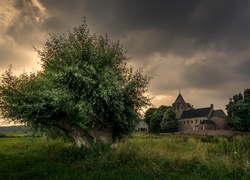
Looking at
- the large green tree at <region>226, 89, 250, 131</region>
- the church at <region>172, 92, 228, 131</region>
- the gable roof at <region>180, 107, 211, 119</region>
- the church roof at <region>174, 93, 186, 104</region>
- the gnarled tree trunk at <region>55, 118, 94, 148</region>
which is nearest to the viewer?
the gnarled tree trunk at <region>55, 118, 94, 148</region>

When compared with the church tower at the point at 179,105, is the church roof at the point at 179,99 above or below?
above

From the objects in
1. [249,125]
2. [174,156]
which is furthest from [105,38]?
[249,125]

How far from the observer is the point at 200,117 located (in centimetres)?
9369

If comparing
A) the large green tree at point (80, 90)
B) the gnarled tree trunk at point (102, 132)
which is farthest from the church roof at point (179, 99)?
the gnarled tree trunk at point (102, 132)

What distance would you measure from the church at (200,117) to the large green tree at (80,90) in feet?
246

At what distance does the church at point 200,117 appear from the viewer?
84.1 m

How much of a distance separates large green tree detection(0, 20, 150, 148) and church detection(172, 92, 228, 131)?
74.9 meters

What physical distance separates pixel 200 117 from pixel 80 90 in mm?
88421

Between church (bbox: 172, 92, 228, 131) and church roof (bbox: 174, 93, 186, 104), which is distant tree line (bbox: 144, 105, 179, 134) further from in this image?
church roof (bbox: 174, 93, 186, 104)

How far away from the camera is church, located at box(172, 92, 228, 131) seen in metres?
84.1

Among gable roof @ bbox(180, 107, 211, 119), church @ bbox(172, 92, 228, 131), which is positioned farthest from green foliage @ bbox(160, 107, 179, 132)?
gable roof @ bbox(180, 107, 211, 119)

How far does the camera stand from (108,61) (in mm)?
16375

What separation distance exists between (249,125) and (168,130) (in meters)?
33.5

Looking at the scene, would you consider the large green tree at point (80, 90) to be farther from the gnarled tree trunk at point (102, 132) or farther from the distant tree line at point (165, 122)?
the distant tree line at point (165, 122)
